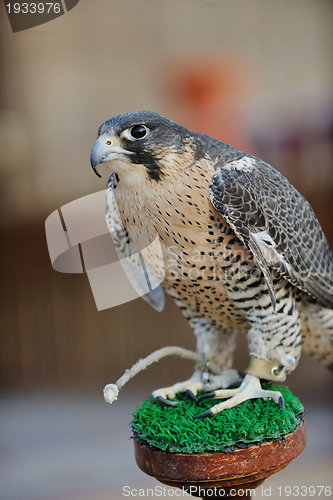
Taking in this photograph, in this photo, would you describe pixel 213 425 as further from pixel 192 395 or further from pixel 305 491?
pixel 305 491

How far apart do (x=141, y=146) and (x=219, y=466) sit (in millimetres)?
910

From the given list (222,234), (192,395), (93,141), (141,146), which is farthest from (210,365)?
(93,141)

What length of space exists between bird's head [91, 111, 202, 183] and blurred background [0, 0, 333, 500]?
1.27 m

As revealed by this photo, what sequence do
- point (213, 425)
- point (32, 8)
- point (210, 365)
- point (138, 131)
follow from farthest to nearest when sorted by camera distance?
point (32, 8) → point (210, 365) → point (213, 425) → point (138, 131)

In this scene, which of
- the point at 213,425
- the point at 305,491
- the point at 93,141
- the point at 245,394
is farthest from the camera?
the point at 93,141

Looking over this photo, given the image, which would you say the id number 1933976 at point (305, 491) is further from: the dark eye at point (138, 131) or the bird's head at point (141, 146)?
the dark eye at point (138, 131)

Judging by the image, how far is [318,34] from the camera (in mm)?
2506

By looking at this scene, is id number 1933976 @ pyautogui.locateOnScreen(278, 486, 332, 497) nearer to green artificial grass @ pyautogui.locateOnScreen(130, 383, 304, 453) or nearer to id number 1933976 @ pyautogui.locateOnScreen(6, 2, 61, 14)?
green artificial grass @ pyautogui.locateOnScreen(130, 383, 304, 453)

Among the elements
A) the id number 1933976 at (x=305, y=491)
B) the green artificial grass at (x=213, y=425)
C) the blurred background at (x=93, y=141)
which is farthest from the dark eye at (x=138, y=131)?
the id number 1933976 at (x=305, y=491)

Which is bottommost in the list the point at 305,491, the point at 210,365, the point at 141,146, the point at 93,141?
the point at 305,491

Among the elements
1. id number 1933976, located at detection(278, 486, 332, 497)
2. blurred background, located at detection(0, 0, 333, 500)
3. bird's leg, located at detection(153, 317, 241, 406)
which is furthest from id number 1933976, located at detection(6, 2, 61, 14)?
id number 1933976, located at detection(278, 486, 332, 497)

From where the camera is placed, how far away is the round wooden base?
3.64ft

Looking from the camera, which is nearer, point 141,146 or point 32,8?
point 141,146

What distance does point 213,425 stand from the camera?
1180 mm
